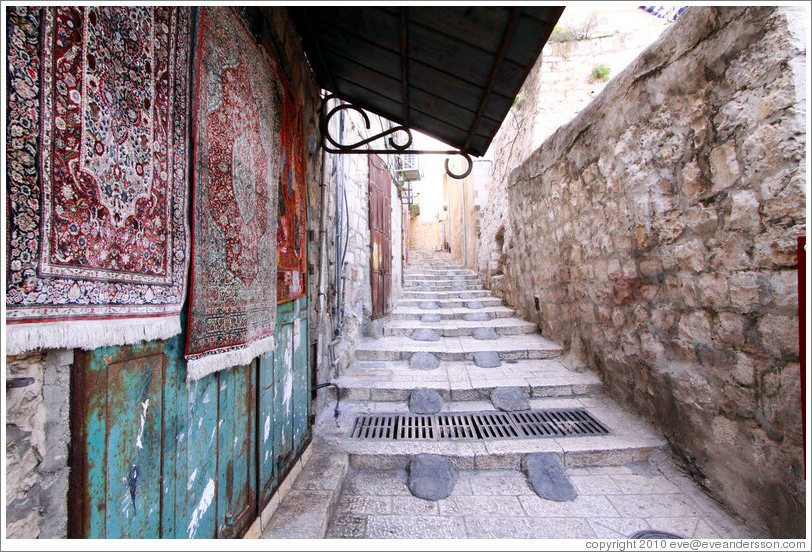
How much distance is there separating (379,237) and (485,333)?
2.32m

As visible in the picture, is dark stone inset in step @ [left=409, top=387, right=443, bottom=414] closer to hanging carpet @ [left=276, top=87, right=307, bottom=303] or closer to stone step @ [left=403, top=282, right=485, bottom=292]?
hanging carpet @ [left=276, top=87, right=307, bottom=303]

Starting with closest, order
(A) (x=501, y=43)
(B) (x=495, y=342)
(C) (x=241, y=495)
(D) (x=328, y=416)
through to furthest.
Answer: (C) (x=241, y=495), (A) (x=501, y=43), (D) (x=328, y=416), (B) (x=495, y=342)

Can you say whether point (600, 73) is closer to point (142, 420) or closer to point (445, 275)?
point (445, 275)

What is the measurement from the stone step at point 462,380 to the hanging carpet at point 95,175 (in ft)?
8.93

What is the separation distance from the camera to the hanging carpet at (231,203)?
4.19ft

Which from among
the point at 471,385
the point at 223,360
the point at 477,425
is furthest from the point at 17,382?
the point at 471,385

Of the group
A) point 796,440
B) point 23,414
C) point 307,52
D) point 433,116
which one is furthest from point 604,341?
point 23,414

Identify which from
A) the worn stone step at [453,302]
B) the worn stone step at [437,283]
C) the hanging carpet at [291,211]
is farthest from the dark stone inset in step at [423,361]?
the worn stone step at [437,283]

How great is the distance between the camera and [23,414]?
0.78m

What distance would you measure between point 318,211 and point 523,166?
3.77 m

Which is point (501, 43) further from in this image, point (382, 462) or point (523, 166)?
point (523, 166)

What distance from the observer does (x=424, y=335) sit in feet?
17.2

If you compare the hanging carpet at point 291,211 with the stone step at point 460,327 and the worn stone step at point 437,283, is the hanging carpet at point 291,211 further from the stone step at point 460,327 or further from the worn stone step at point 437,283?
the worn stone step at point 437,283

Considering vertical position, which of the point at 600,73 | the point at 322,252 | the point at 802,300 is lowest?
the point at 802,300
